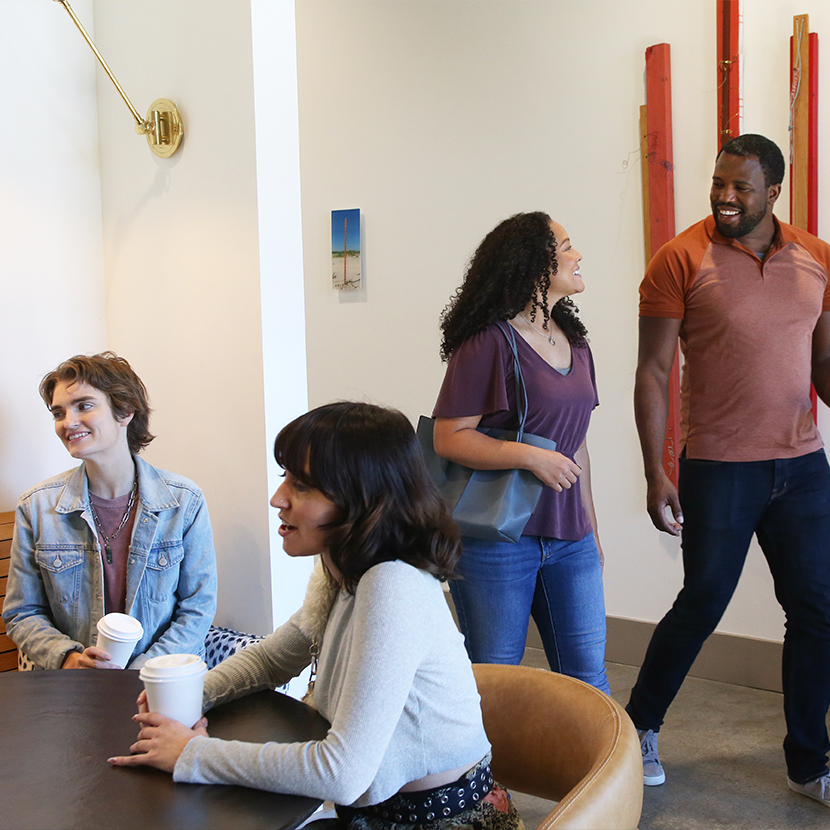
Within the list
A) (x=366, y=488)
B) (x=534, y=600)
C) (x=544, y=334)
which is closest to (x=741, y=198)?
(x=544, y=334)

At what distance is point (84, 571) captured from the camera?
2.15 metres

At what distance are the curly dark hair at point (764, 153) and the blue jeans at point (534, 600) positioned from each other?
43.9 inches

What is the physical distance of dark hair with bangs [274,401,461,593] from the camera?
1254mm

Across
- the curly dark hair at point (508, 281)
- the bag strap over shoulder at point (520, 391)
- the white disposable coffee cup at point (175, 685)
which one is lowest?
the white disposable coffee cup at point (175, 685)

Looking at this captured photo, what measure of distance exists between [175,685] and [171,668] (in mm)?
25

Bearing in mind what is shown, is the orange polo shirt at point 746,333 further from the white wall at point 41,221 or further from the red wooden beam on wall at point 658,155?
the white wall at point 41,221

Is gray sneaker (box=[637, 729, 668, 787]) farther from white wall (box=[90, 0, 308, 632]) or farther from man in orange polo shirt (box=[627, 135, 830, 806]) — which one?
white wall (box=[90, 0, 308, 632])

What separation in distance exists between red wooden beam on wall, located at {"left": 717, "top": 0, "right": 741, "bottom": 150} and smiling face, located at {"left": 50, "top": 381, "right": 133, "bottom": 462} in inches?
92.8

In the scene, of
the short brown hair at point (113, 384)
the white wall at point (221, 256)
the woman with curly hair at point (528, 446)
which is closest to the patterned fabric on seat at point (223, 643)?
the white wall at point (221, 256)

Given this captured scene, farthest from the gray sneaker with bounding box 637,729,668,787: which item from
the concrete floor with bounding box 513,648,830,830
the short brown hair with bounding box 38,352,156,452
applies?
the short brown hair with bounding box 38,352,156,452

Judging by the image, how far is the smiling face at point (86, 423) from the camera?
2158mm

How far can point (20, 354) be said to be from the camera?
2738mm

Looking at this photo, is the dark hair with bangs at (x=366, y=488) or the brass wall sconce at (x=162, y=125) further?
the brass wall sconce at (x=162, y=125)

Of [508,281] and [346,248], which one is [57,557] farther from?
[346,248]
